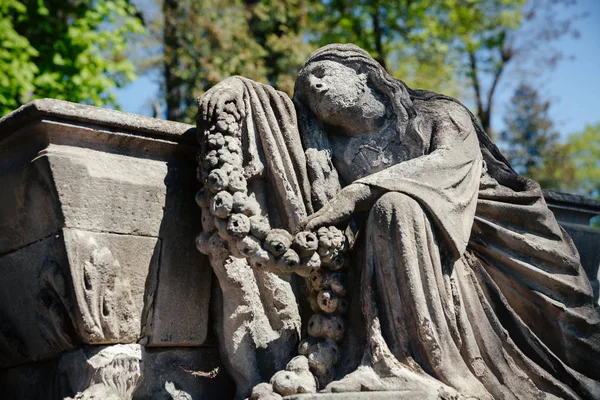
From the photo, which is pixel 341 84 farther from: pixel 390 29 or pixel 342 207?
pixel 390 29

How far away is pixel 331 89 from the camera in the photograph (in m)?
5.05

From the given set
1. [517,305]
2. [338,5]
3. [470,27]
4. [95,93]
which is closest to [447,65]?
[470,27]

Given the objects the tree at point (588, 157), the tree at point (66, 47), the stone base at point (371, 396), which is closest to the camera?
the stone base at point (371, 396)

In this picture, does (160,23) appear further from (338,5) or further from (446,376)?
(446,376)

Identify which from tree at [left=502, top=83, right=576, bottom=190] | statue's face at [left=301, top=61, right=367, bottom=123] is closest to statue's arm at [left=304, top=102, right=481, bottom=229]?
statue's face at [left=301, top=61, right=367, bottom=123]

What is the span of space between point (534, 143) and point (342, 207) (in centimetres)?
2217

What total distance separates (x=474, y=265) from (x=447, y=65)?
16.5 metres

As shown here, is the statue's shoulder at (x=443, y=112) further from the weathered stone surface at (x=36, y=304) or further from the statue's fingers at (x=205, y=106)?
the weathered stone surface at (x=36, y=304)

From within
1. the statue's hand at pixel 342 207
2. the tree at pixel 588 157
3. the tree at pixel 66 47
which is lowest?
the statue's hand at pixel 342 207

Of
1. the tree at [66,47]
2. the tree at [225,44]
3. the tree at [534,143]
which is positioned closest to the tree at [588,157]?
the tree at [534,143]

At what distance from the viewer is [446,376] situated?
433 cm

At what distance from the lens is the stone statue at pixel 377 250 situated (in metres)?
4.40

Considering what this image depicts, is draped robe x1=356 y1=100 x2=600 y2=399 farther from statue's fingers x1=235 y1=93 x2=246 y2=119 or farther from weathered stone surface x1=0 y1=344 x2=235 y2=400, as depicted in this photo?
weathered stone surface x1=0 y1=344 x2=235 y2=400

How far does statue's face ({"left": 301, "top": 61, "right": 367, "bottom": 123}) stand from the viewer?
16.5 feet
